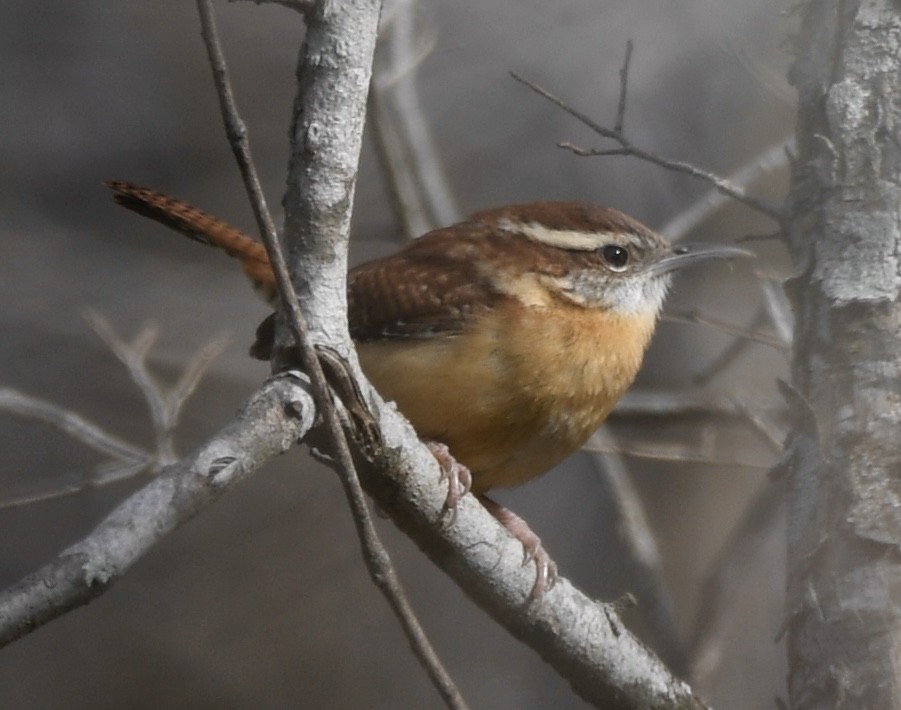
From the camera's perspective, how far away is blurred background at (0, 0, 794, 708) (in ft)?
21.6

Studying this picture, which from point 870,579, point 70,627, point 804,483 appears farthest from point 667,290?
point 70,627

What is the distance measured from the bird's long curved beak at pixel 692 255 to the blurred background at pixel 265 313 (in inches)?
70.3

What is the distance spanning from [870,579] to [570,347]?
1.00 m

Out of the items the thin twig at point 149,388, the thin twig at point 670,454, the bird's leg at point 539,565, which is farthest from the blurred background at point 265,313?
the bird's leg at point 539,565

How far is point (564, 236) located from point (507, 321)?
0.55 meters

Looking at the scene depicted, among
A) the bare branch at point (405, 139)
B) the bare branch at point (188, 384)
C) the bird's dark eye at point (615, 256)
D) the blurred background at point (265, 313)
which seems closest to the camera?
the bird's dark eye at point (615, 256)

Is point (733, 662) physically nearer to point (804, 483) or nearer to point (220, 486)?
point (804, 483)

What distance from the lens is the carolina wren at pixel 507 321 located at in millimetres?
3314

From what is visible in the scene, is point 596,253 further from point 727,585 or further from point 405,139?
point 405,139

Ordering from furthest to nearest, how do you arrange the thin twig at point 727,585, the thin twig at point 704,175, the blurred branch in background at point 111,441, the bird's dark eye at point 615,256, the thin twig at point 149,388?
the thin twig at point 727,585 → the thin twig at point 149,388 → the blurred branch in background at point 111,441 → the bird's dark eye at point 615,256 → the thin twig at point 704,175

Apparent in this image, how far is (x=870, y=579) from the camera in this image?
2996mm

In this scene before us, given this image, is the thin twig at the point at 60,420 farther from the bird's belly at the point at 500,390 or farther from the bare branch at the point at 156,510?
the bare branch at the point at 156,510

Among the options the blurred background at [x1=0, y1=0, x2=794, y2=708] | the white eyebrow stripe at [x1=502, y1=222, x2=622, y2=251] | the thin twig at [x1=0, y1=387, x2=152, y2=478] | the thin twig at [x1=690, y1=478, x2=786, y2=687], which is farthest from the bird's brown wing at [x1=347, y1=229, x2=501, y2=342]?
the blurred background at [x1=0, y1=0, x2=794, y2=708]

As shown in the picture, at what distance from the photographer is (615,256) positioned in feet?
12.9
